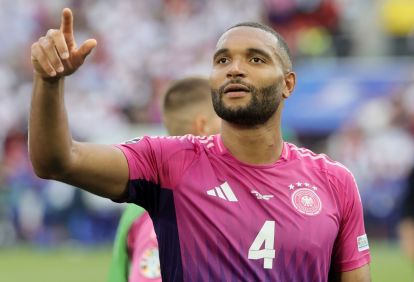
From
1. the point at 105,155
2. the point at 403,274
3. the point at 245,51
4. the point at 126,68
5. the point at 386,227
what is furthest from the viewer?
the point at 126,68

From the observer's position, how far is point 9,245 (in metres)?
Answer: 17.8

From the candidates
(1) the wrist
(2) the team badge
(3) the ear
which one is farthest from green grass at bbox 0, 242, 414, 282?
(1) the wrist

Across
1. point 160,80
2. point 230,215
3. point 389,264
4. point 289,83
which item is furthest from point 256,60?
point 160,80

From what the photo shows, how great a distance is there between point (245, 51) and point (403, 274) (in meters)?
10.3

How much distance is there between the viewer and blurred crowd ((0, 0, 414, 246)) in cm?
1778

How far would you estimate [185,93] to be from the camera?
20.9 feet

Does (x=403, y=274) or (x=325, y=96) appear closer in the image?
(x=403, y=274)

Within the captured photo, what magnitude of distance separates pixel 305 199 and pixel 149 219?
150 cm

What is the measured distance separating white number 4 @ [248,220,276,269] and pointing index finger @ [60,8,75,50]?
1.26 metres

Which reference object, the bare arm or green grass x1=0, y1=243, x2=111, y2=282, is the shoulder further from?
green grass x1=0, y1=243, x2=111, y2=282

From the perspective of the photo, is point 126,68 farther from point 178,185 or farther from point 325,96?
point 178,185

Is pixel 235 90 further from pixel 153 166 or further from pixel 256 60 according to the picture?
pixel 153 166

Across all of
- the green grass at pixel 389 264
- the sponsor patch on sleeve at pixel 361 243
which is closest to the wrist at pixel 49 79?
the sponsor patch on sleeve at pixel 361 243

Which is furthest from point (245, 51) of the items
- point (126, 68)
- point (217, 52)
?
point (126, 68)
